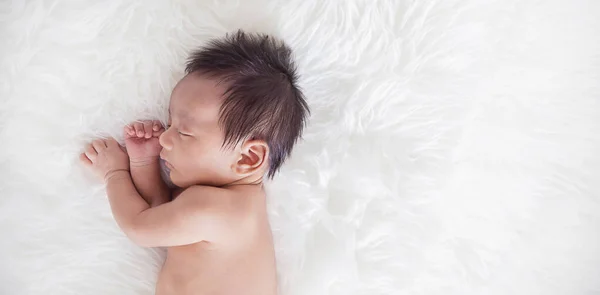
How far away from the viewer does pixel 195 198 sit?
1.07 m

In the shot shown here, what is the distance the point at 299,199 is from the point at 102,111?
431 mm

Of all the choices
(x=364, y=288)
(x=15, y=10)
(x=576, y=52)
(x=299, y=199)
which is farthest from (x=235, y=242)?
(x=576, y=52)

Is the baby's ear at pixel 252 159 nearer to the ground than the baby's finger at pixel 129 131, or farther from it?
farther from it

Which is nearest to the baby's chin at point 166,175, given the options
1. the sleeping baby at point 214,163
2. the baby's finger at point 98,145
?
the sleeping baby at point 214,163

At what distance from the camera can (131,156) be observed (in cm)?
112

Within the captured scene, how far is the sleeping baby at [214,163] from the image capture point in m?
1.05

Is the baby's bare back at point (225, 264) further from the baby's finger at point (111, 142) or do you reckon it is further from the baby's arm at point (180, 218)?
the baby's finger at point (111, 142)

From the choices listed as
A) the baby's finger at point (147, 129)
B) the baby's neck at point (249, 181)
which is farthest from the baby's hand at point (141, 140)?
the baby's neck at point (249, 181)

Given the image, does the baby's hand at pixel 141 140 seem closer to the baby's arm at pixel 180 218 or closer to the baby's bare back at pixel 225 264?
the baby's arm at pixel 180 218

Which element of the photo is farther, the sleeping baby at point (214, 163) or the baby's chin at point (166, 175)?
the baby's chin at point (166, 175)

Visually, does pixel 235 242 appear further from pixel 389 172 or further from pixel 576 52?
pixel 576 52

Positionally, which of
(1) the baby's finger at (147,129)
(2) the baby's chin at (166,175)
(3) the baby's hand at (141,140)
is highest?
(1) the baby's finger at (147,129)

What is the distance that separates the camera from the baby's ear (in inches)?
42.1

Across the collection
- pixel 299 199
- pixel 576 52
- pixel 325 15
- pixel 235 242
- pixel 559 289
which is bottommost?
pixel 235 242
